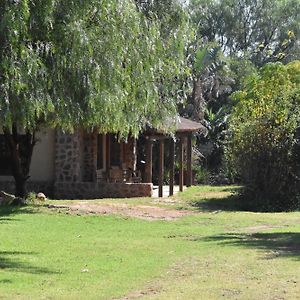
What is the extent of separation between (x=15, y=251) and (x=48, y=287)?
3.43 metres

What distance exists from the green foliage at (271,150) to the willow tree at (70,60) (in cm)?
1050

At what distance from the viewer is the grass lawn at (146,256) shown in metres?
9.20

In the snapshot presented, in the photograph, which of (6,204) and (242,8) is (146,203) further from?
(242,8)

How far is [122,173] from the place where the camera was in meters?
27.1

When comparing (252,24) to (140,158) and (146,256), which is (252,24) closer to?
(140,158)

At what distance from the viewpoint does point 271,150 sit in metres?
23.7

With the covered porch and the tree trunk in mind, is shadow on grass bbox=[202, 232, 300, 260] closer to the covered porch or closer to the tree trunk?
the tree trunk

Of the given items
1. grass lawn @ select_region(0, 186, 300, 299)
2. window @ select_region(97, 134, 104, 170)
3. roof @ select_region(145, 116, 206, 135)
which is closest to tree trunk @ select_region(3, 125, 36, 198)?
grass lawn @ select_region(0, 186, 300, 299)

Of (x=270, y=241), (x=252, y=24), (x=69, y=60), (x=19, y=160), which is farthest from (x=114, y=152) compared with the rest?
(x=252, y=24)

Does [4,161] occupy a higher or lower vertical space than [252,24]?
lower

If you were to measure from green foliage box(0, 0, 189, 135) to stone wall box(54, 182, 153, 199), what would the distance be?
37.2 ft

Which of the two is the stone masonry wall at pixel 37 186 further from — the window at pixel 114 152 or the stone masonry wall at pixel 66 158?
the window at pixel 114 152

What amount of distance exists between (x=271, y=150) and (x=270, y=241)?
379 inches

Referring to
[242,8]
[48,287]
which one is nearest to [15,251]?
[48,287]
